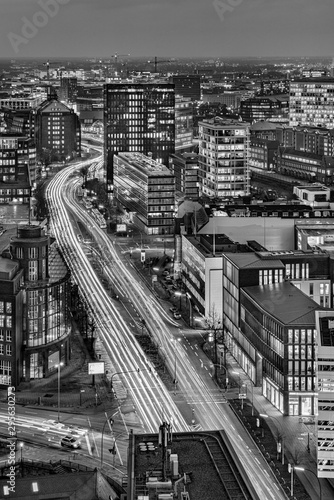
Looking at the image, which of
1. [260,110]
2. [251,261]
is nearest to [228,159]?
[251,261]

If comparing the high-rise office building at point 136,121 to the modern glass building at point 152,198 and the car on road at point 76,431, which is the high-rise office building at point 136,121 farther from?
the car on road at point 76,431

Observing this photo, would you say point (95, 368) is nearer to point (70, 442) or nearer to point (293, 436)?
point (70, 442)

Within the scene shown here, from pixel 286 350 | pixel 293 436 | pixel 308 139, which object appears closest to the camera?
pixel 293 436

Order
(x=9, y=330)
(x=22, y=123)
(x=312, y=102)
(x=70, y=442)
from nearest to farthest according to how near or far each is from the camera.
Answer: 1. (x=70, y=442)
2. (x=9, y=330)
3. (x=22, y=123)
4. (x=312, y=102)

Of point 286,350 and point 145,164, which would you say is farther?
point 145,164

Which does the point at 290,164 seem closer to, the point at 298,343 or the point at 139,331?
the point at 139,331

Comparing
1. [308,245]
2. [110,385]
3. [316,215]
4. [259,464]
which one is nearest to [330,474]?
[259,464]
